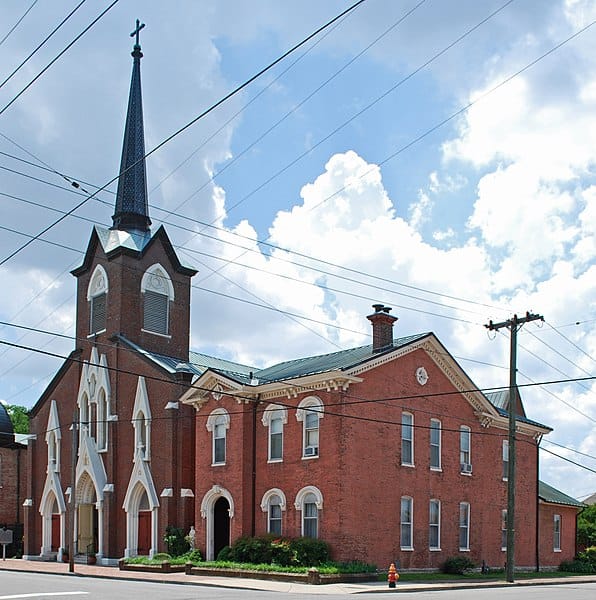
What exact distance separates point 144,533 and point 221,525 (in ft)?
17.9

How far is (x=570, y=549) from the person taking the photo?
157ft

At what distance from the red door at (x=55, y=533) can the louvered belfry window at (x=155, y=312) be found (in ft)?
36.6

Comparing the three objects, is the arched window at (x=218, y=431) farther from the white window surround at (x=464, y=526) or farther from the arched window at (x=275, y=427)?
the white window surround at (x=464, y=526)

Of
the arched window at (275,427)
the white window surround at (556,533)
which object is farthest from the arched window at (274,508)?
the white window surround at (556,533)

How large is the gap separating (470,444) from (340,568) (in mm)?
11446

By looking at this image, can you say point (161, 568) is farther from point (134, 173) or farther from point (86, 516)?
point (134, 173)

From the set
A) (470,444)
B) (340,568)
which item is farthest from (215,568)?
(470,444)

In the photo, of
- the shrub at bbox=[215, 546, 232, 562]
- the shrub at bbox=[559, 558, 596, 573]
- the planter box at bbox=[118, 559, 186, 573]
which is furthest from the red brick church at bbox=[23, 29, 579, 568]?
the planter box at bbox=[118, 559, 186, 573]

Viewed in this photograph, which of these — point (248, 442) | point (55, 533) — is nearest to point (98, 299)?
point (55, 533)

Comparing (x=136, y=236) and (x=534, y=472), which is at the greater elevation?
(x=136, y=236)

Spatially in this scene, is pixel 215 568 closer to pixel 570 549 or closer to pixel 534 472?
pixel 534 472

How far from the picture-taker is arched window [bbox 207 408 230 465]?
124 feet

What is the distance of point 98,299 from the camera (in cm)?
4825

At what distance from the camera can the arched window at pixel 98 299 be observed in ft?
156
